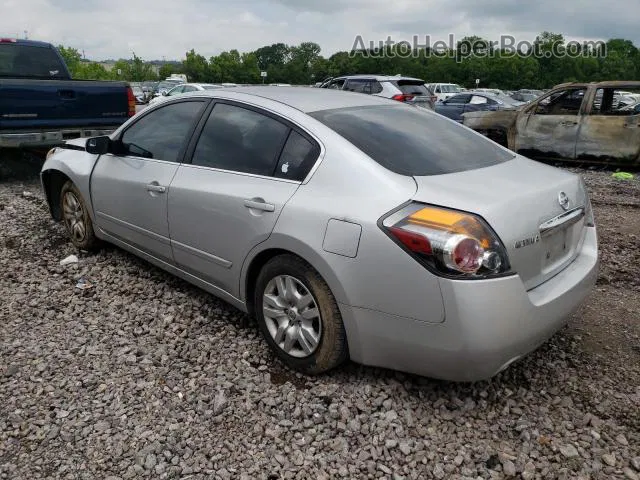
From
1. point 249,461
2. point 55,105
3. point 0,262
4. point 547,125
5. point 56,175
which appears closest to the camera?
point 249,461

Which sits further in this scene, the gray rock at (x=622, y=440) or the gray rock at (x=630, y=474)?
the gray rock at (x=622, y=440)

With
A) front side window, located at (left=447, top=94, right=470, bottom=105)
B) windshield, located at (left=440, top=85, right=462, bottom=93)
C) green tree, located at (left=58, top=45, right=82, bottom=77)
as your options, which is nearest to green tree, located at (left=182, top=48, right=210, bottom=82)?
green tree, located at (left=58, top=45, right=82, bottom=77)

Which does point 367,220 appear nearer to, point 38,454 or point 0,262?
point 38,454

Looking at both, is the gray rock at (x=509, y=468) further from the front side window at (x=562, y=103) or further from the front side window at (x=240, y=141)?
the front side window at (x=562, y=103)

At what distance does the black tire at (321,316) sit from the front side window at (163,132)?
1274 millimetres

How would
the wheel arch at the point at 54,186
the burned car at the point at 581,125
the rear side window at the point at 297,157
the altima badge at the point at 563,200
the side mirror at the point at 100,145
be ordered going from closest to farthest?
the altima badge at the point at 563,200
the rear side window at the point at 297,157
the side mirror at the point at 100,145
the wheel arch at the point at 54,186
the burned car at the point at 581,125

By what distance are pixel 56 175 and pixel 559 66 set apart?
7947 centimetres

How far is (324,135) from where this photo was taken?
292 centimetres

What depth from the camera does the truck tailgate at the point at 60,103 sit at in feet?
23.0

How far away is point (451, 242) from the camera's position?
7.63 feet

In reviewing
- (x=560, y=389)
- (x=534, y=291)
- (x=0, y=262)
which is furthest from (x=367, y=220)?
(x=0, y=262)

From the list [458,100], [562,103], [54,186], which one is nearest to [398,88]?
[562,103]

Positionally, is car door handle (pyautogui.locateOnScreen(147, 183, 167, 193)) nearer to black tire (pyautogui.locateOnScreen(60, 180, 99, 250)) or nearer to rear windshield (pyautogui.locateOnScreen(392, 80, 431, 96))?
black tire (pyautogui.locateOnScreen(60, 180, 99, 250))

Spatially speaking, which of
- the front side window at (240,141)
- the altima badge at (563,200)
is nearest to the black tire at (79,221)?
the front side window at (240,141)
